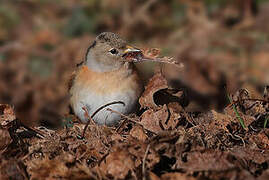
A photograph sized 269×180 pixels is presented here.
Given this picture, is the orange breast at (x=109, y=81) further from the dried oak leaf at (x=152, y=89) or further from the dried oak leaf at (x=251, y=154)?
the dried oak leaf at (x=251, y=154)

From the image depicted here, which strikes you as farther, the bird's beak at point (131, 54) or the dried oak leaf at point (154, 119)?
the bird's beak at point (131, 54)

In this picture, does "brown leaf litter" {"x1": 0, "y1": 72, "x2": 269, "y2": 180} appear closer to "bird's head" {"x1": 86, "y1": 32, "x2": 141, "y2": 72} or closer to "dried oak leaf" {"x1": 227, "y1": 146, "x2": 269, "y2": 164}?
"dried oak leaf" {"x1": 227, "y1": 146, "x2": 269, "y2": 164}

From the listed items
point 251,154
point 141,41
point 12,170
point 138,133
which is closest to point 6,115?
point 12,170

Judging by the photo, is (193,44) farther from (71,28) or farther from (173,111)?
(173,111)

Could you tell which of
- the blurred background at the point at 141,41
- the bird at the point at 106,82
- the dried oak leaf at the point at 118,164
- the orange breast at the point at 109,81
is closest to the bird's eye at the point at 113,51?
the bird at the point at 106,82

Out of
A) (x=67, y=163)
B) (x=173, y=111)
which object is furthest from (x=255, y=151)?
(x=67, y=163)

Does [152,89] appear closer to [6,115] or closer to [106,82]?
[106,82]

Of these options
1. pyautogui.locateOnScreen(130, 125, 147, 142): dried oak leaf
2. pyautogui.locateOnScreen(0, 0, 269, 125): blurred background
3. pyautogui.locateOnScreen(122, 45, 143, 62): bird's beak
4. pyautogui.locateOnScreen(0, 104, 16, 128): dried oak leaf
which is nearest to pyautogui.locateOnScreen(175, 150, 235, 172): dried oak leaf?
→ pyautogui.locateOnScreen(130, 125, 147, 142): dried oak leaf
